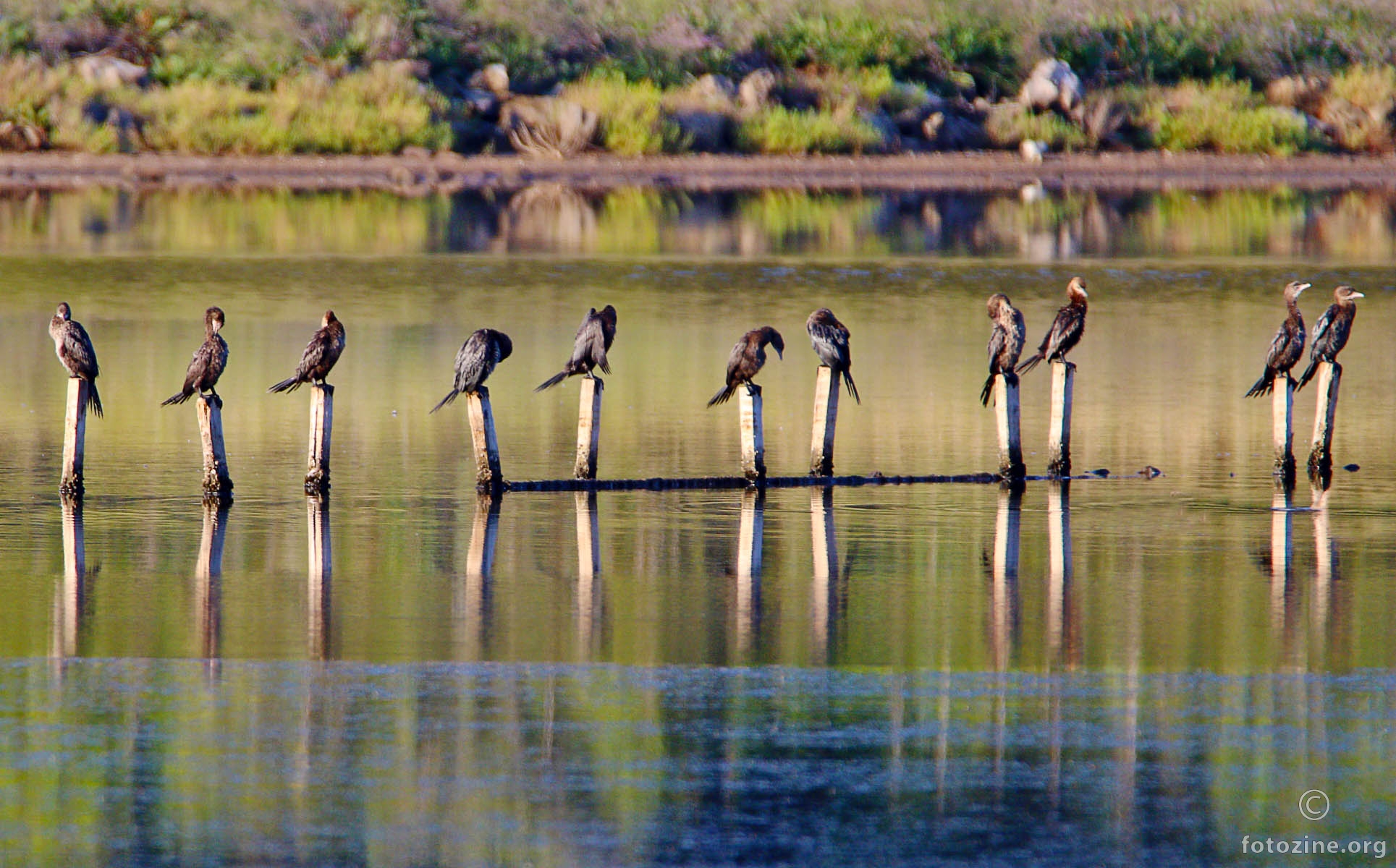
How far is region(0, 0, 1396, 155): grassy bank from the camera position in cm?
4712

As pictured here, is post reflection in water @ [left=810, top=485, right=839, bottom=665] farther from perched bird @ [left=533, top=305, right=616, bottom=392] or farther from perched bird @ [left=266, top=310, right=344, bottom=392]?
perched bird @ [left=266, top=310, right=344, bottom=392]

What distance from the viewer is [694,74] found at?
55406 mm

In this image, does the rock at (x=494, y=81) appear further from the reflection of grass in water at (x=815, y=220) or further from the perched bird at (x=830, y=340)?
the perched bird at (x=830, y=340)

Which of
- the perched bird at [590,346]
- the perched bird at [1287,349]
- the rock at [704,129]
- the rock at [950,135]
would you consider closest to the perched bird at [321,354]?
the perched bird at [590,346]

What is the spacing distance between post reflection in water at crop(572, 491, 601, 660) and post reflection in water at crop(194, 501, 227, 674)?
1.57 m

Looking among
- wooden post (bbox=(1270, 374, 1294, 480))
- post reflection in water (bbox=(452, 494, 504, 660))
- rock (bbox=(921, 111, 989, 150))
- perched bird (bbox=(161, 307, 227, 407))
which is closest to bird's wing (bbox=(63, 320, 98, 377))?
perched bird (bbox=(161, 307, 227, 407))

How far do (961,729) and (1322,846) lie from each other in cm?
155

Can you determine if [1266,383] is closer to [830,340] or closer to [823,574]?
[830,340]

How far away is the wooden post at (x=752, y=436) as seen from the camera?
563 inches

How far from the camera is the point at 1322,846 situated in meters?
7.43

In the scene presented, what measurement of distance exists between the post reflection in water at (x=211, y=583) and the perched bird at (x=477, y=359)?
1601mm

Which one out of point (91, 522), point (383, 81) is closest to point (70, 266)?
point (91, 522)

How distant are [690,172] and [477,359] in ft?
106

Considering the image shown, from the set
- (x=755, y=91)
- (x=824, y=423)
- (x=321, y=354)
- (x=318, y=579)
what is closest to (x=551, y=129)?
(x=755, y=91)
